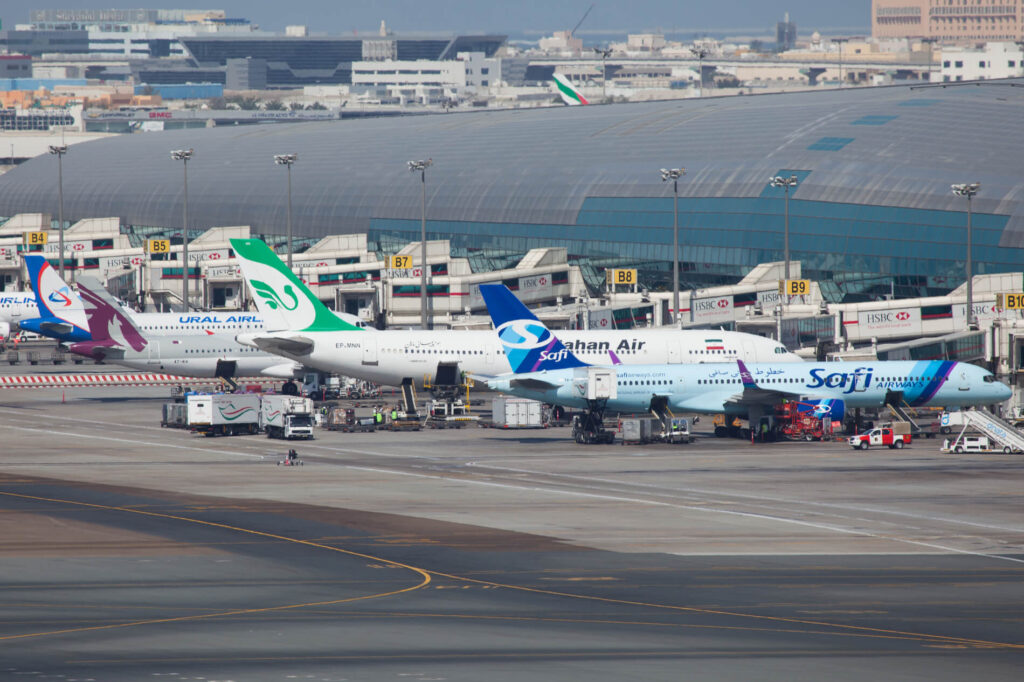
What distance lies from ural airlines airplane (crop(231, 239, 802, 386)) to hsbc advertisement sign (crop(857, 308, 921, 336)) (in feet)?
39.8

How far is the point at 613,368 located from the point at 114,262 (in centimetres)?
9075

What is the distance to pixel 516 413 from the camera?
78.0 meters

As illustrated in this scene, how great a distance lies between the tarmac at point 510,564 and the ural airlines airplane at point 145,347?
20.8 metres

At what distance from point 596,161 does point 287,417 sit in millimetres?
80784

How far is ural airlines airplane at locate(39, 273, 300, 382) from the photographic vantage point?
3533 inches

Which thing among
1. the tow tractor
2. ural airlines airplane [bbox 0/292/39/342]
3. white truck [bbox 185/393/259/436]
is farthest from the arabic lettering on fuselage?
ural airlines airplane [bbox 0/292/39/342]

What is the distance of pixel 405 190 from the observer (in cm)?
16188

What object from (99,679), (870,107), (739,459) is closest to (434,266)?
(870,107)

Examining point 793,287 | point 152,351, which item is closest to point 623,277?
point 793,287

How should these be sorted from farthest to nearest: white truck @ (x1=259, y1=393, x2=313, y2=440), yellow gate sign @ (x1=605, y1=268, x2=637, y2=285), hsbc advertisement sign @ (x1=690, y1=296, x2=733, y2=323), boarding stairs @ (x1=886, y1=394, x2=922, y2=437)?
1. yellow gate sign @ (x1=605, y1=268, x2=637, y2=285)
2. hsbc advertisement sign @ (x1=690, y1=296, x2=733, y2=323)
3. white truck @ (x1=259, y1=393, x2=313, y2=440)
4. boarding stairs @ (x1=886, y1=394, x2=922, y2=437)

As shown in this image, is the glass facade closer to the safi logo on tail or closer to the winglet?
the winglet

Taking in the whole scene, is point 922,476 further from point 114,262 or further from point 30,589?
point 114,262

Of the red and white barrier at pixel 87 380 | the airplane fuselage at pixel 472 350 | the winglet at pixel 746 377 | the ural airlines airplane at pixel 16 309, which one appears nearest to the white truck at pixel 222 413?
the airplane fuselage at pixel 472 350

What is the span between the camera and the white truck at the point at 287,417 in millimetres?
74562
